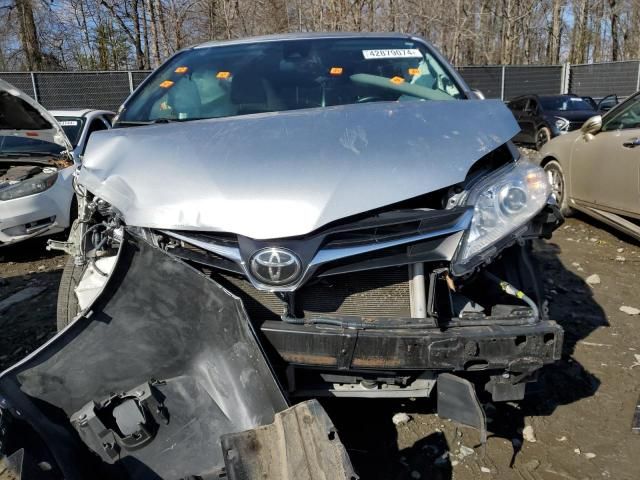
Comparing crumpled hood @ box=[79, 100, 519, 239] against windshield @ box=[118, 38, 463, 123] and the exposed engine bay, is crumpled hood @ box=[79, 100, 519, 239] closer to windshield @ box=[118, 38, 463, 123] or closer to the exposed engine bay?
windshield @ box=[118, 38, 463, 123]

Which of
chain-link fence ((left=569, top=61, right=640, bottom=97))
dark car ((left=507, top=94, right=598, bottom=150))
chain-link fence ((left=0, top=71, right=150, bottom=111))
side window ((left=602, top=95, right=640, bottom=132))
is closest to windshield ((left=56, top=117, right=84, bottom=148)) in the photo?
side window ((left=602, top=95, right=640, bottom=132))

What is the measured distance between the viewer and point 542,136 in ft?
47.0

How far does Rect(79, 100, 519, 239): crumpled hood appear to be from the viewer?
1.99m

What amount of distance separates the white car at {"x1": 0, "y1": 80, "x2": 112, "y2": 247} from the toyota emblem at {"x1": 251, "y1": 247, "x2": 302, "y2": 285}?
3.89m

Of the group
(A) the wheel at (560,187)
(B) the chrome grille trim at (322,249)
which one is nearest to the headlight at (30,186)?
(B) the chrome grille trim at (322,249)

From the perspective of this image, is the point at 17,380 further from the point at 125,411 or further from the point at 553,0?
the point at 553,0

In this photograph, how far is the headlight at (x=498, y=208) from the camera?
6.98ft

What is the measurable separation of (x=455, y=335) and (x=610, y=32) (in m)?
45.2

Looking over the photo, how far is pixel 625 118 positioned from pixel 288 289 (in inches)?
197

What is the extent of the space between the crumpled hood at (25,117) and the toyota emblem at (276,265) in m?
3.49

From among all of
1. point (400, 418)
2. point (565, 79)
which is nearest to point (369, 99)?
point (400, 418)

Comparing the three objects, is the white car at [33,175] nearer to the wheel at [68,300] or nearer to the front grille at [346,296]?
the wheel at [68,300]

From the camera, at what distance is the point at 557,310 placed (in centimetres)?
414

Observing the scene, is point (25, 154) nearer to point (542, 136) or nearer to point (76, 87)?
point (76, 87)
